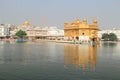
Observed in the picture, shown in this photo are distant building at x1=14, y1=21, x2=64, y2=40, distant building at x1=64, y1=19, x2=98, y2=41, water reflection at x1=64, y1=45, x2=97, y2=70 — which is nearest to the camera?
water reflection at x1=64, y1=45, x2=97, y2=70

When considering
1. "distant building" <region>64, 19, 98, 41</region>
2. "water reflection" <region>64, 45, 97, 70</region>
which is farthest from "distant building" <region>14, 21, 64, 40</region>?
"water reflection" <region>64, 45, 97, 70</region>

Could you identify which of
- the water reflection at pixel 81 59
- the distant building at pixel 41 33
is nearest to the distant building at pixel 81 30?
the distant building at pixel 41 33

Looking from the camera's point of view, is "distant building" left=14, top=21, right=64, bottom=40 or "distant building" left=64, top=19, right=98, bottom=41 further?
"distant building" left=14, top=21, right=64, bottom=40

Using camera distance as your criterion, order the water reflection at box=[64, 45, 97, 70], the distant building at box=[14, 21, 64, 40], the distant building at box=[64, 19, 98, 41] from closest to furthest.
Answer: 1. the water reflection at box=[64, 45, 97, 70]
2. the distant building at box=[64, 19, 98, 41]
3. the distant building at box=[14, 21, 64, 40]

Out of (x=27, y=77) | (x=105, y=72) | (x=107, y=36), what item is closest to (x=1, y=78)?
(x=27, y=77)

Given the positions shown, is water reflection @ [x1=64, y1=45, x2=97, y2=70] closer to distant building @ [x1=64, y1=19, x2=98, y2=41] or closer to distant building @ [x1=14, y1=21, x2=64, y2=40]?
distant building @ [x1=64, y1=19, x2=98, y2=41]

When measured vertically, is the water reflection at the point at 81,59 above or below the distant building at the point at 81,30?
below

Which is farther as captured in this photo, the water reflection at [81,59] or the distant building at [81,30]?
the distant building at [81,30]

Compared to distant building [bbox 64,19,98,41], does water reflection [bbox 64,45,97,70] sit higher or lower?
lower

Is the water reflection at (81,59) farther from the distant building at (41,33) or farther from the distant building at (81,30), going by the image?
the distant building at (41,33)

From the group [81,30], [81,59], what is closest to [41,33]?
[81,30]

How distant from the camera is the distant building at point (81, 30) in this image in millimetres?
67375

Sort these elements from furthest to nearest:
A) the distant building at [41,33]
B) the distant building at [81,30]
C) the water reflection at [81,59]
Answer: the distant building at [41,33], the distant building at [81,30], the water reflection at [81,59]

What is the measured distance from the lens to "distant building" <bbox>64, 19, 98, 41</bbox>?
6738 cm
